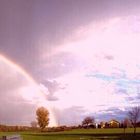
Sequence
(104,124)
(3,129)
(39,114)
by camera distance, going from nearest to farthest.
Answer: (3,129) < (104,124) < (39,114)

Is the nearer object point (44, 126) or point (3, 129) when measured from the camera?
point (3, 129)

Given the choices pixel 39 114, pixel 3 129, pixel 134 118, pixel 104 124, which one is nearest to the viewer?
pixel 134 118

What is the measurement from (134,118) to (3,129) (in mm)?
61600

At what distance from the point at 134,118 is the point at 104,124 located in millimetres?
65305

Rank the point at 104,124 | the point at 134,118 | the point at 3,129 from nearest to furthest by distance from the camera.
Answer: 1. the point at 134,118
2. the point at 3,129
3. the point at 104,124

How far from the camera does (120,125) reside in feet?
537

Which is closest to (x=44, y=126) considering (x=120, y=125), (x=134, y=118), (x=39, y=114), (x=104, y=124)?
(x=39, y=114)

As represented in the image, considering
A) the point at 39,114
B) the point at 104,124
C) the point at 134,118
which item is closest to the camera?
the point at 134,118

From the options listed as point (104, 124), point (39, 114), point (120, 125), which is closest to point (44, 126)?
point (39, 114)

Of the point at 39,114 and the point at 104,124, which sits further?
the point at 39,114

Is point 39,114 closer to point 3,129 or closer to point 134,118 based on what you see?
point 3,129

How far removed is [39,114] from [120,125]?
47328 millimetres

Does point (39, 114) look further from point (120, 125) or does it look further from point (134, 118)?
point (134, 118)

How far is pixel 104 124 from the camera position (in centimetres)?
18288
